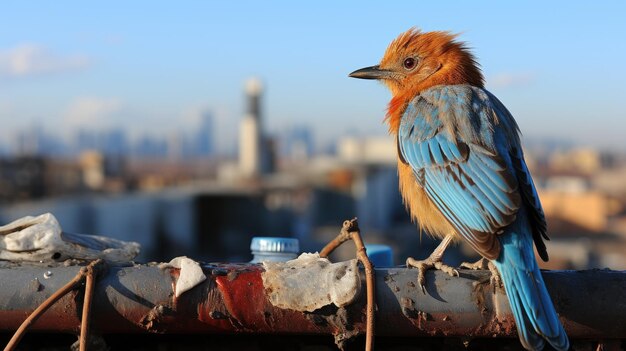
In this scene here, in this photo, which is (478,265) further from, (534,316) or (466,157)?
(534,316)

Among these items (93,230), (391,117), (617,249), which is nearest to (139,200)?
(93,230)

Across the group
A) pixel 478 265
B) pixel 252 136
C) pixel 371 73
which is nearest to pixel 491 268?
pixel 478 265

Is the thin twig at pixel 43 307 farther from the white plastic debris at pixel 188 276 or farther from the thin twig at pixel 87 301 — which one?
the white plastic debris at pixel 188 276

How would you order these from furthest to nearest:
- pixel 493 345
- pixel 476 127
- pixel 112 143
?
pixel 112 143 → pixel 476 127 → pixel 493 345

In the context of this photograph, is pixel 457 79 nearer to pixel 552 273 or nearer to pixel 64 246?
pixel 552 273

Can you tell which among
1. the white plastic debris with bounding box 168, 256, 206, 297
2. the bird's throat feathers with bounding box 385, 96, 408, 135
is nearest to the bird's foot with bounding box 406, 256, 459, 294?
the white plastic debris with bounding box 168, 256, 206, 297

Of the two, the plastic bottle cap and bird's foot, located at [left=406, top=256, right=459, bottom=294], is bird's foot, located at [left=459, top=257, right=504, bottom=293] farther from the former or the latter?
the plastic bottle cap
